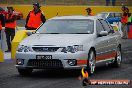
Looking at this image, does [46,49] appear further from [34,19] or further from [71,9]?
[71,9]

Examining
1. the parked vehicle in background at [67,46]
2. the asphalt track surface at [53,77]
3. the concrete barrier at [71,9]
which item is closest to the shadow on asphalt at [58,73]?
the asphalt track surface at [53,77]

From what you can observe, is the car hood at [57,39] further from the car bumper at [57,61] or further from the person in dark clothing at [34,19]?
the person in dark clothing at [34,19]

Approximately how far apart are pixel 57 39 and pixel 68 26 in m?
1.23

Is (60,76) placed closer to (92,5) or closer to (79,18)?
(79,18)

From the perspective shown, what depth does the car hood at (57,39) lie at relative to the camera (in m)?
13.0

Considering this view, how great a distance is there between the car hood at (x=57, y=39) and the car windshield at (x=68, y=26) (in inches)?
16.0

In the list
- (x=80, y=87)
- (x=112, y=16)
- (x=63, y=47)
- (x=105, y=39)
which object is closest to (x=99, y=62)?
(x=105, y=39)

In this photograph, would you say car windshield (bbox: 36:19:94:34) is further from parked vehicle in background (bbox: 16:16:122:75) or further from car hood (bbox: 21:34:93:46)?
car hood (bbox: 21:34:93:46)

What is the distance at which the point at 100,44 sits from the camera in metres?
14.2

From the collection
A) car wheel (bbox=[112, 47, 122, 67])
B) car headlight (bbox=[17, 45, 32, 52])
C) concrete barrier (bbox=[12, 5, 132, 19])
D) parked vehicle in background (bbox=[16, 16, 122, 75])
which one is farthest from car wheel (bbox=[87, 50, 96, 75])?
concrete barrier (bbox=[12, 5, 132, 19])

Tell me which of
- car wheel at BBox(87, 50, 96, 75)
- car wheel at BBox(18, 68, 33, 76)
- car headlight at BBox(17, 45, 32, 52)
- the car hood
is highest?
the car hood

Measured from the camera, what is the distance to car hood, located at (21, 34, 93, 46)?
13.0m

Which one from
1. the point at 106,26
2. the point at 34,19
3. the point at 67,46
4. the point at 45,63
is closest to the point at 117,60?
the point at 106,26

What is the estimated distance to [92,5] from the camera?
2189 inches
